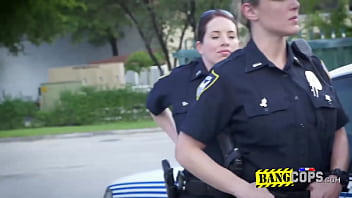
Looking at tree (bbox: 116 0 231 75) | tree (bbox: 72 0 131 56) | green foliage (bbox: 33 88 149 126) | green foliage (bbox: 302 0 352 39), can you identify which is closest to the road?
green foliage (bbox: 33 88 149 126)

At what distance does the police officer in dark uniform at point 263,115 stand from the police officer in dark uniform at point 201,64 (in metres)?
0.76

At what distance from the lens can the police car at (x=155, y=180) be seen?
11.6ft

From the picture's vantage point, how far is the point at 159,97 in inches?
142

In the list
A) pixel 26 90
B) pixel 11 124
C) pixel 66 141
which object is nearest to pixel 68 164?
pixel 66 141

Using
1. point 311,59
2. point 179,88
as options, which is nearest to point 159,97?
point 179,88

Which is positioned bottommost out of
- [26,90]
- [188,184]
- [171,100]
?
[26,90]

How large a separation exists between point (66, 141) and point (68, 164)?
5.01 meters

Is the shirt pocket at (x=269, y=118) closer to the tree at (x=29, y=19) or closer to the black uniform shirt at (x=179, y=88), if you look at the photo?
the black uniform shirt at (x=179, y=88)

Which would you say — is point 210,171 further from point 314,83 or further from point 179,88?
point 179,88

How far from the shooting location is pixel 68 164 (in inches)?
553

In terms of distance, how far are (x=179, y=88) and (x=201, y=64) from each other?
15 cm

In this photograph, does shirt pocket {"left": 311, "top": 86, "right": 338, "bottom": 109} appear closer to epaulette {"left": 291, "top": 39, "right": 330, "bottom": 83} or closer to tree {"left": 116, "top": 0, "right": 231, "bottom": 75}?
epaulette {"left": 291, "top": 39, "right": 330, "bottom": 83}

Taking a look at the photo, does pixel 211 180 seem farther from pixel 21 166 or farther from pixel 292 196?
pixel 21 166

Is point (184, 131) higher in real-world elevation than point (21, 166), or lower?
higher
